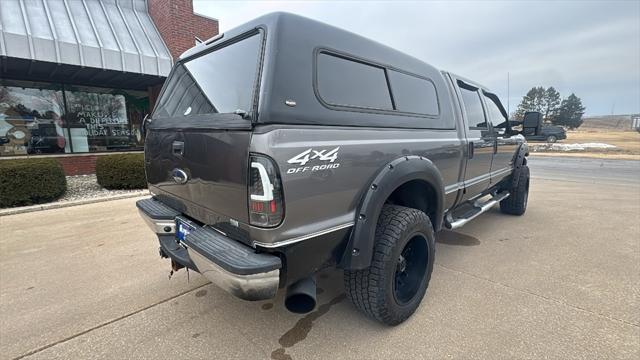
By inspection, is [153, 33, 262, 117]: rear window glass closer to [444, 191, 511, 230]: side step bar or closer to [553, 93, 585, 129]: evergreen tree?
[444, 191, 511, 230]: side step bar

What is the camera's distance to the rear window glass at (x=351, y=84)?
195cm

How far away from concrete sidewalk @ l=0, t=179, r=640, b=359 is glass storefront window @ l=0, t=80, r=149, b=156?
21.5ft

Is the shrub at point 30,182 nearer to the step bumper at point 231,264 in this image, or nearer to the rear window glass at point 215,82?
the rear window glass at point 215,82

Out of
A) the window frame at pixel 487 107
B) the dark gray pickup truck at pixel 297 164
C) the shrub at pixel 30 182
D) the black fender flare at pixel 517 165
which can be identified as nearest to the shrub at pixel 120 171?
the shrub at pixel 30 182

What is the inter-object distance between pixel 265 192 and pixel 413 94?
1.80 metres

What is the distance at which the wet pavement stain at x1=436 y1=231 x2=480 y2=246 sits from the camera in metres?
4.09

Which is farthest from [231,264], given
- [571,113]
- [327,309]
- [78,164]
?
[571,113]

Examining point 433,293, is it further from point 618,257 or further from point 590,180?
point 590,180

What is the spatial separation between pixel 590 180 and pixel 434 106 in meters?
10.5

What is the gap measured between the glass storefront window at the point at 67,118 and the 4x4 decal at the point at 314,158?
35.5 ft

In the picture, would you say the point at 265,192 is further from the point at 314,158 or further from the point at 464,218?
the point at 464,218

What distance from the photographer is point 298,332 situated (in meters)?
2.29

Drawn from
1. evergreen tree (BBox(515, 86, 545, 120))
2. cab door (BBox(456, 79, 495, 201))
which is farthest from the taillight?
evergreen tree (BBox(515, 86, 545, 120))

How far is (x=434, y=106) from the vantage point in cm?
299
